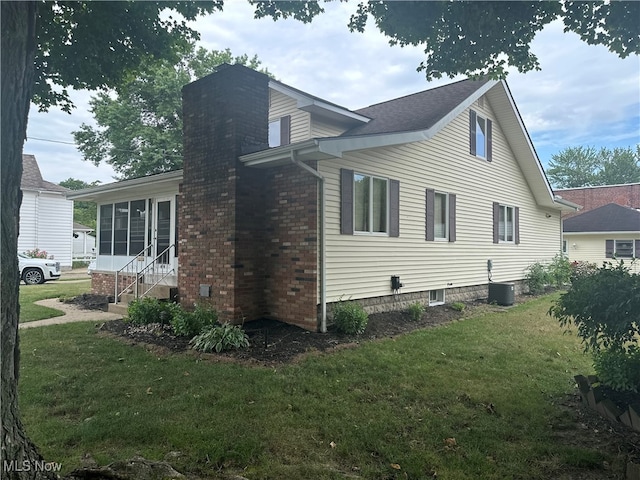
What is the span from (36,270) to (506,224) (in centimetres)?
1926

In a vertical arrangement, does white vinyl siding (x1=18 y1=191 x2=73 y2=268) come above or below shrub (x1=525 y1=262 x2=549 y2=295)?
above

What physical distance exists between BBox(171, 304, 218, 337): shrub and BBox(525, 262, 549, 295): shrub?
11.7m

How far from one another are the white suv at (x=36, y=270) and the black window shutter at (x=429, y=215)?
16.6 m

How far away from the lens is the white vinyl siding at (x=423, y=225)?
7793mm

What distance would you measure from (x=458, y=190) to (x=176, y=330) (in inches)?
324

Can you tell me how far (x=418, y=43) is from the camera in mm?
5703

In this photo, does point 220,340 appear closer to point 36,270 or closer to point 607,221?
point 36,270

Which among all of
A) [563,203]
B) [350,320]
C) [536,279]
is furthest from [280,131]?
[563,203]

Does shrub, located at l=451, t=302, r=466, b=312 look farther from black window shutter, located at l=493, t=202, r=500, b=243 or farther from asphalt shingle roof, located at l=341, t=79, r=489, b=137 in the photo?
asphalt shingle roof, located at l=341, t=79, r=489, b=137

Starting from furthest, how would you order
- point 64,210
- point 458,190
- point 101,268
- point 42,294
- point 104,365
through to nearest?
point 64,210, point 42,294, point 101,268, point 458,190, point 104,365

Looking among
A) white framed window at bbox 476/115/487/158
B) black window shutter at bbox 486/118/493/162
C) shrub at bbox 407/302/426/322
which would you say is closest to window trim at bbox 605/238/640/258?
black window shutter at bbox 486/118/493/162

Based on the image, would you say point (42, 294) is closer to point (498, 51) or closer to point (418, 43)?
point (418, 43)

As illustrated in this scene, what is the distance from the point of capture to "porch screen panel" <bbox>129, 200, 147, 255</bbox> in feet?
35.2

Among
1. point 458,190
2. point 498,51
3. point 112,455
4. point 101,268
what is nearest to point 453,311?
point 458,190
